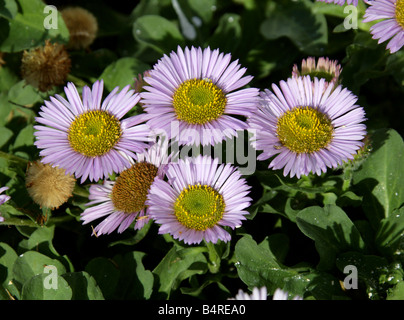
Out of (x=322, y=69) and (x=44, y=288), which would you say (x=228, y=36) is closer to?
(x=322, y=69)

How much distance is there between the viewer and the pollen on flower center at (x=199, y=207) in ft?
6.82

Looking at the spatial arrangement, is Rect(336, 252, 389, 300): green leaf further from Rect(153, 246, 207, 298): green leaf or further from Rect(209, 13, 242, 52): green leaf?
Rect(209, 13, 242, 52): green leaf

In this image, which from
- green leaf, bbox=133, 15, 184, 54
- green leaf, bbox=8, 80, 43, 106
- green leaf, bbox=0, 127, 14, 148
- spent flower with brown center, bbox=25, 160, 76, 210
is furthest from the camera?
green leaf, bbox=133, 15, 184, 54

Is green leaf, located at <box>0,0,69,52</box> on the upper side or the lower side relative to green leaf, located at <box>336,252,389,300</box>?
upper

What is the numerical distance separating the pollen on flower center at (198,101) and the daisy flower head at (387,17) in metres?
0.78

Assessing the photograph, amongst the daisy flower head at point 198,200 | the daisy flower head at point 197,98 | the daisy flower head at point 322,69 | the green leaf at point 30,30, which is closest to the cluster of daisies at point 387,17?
the daisy flower head at point 322,69

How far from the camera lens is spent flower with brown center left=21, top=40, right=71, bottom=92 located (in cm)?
270

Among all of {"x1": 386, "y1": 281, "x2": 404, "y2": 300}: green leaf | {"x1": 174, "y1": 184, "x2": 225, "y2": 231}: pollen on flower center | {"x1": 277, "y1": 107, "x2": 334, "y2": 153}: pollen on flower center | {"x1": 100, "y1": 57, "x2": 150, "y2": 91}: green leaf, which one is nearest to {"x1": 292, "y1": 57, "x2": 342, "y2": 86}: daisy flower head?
{"x1": 277, "y1": 107, "x2": 334, "y2": 153}: pollen on flower center

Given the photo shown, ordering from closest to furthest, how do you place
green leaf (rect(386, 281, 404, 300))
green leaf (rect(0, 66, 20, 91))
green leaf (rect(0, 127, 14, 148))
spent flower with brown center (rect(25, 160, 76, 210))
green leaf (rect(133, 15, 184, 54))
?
green leaf (rect(386, 281, 404, 300)) → spent flower with brown center (rect(25, 160, 76, 210)) → green leaf (rect(0, 127, 14, 148)) → green leaf (rect(133, 15, 184, 54)) → green leaf (rect(0, 66, 20, 91))

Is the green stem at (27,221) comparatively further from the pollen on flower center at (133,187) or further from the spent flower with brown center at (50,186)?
the pollen on flower center at (133,187)

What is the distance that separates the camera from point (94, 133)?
7.46 ft

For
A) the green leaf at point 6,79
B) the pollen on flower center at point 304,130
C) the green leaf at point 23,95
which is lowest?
the pollen on flower center at point 304,130

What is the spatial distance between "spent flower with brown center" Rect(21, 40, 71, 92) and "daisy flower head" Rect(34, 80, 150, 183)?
0.35 m
